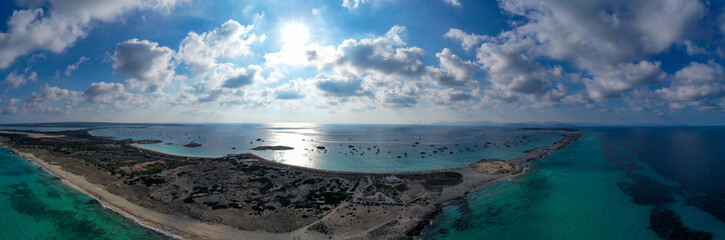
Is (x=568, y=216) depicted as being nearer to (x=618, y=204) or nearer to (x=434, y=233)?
(x=618, y=204)

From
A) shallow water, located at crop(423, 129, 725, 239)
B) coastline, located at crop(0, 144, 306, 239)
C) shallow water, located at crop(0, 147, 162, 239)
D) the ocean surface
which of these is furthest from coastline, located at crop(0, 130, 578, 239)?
shallow water, located at crop(423, 129, 725, 239)

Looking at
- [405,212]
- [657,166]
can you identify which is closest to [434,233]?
[405,212]

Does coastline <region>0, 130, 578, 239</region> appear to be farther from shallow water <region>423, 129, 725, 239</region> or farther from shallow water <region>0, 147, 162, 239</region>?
shallow water <region>423, 129, 725, 239</region>

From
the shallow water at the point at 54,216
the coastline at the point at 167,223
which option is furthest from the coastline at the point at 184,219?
the shallow water at the point at 54,216

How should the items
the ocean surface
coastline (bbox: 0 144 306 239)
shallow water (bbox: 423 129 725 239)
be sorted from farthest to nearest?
shallow water (bbox: 423 129 725 239) → the ocean surface → coastline (bbox: 0 144 306 239)

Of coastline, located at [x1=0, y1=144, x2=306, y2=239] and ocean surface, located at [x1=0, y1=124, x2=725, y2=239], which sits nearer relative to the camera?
coastline, located at [x1=0, y1=144, x2=306, y2=239]

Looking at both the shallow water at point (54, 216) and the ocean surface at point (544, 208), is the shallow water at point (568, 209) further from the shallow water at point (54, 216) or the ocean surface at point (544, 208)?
the shallow water at point (54, 216)
